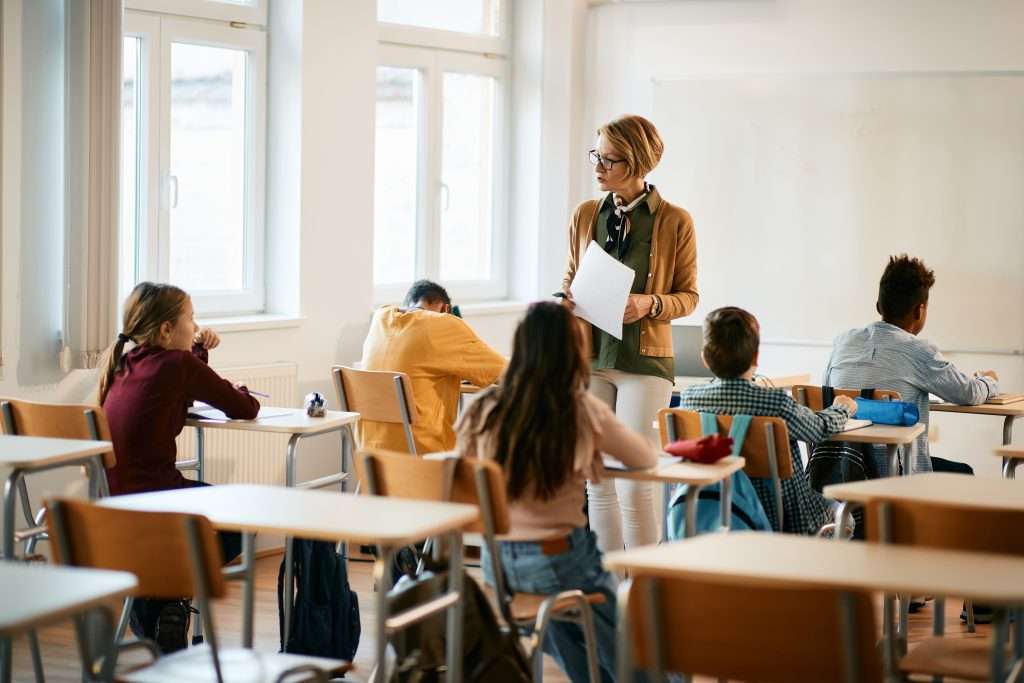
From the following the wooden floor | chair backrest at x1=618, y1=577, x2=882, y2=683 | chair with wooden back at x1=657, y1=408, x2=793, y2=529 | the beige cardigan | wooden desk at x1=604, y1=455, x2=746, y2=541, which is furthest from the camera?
the beige cardigan

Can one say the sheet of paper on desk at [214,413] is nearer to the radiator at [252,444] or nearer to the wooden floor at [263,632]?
the wooden floor at [263,632]

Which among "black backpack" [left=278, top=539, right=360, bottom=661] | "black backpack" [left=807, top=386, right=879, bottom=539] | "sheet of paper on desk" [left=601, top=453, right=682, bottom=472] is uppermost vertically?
"sheet of paper on desk" [left=601, top=453, right=682, bottom=472]

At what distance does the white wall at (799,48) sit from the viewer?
651cm

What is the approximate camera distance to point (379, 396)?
4820mm

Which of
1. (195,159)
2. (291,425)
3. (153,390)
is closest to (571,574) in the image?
(291,425)

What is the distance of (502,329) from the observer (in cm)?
723

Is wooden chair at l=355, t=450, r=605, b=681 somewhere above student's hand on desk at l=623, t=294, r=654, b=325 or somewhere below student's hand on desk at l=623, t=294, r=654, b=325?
below

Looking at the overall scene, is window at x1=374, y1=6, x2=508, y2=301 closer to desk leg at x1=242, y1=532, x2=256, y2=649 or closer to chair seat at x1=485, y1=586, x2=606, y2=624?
chair seat at x1=485, y1=586, x2=606, y2=624

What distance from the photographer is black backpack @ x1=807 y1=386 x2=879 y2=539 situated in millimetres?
4637

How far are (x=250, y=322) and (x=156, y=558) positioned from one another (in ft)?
10.9

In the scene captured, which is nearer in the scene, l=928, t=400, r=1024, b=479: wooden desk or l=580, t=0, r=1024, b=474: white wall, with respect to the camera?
l=928, t=400, r=1024, b=479: wooden desk

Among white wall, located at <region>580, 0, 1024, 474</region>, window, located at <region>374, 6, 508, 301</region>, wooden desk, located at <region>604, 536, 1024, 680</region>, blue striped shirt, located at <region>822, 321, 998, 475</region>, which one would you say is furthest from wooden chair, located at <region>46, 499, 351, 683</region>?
white wall, located at <region>580, 0, 1024, 474</region>

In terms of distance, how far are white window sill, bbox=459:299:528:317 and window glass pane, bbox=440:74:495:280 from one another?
0.25 m

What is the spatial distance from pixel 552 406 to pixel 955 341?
4.04 metres
